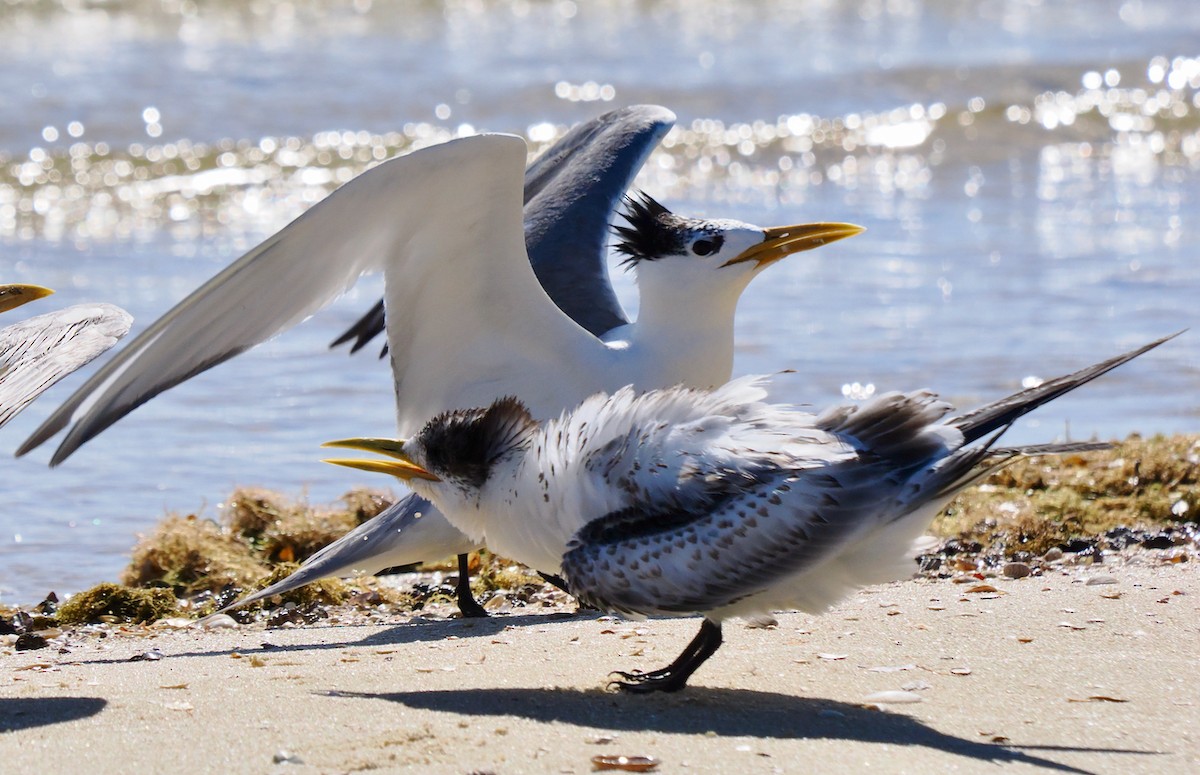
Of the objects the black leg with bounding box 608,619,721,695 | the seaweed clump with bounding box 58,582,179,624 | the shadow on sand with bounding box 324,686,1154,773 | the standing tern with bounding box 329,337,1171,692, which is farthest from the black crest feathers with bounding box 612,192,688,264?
the seaweed clump with bounding box 58,582,179,624

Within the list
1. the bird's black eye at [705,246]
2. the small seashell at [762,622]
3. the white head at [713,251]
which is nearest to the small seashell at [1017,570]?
the small seashell at [762,622]

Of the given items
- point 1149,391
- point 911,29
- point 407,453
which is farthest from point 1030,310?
point 911,29

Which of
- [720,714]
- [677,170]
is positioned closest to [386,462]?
[720,714]

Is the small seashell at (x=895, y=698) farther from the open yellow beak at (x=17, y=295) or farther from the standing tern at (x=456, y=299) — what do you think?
the open yellow beak at (x=17, y=295)

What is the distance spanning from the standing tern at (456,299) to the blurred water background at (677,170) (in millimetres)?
1927

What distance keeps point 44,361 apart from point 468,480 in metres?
1.48

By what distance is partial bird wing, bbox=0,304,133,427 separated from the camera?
505cm

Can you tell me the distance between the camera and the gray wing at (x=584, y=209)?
688cm

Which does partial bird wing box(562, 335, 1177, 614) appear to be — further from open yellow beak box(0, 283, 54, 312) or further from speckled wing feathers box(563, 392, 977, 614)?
open yellow beak box(0, 283, 54, 312)

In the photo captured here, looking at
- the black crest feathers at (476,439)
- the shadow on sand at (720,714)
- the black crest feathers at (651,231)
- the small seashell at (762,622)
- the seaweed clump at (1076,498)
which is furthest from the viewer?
the seaweed clump at (1076,498)

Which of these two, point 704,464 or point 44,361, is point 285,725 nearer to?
point 704,464

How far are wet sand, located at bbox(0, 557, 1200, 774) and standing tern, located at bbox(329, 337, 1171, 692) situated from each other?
0.34 metres

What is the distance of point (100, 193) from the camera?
1443 cm

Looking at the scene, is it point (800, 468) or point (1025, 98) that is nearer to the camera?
point (800, 468)
